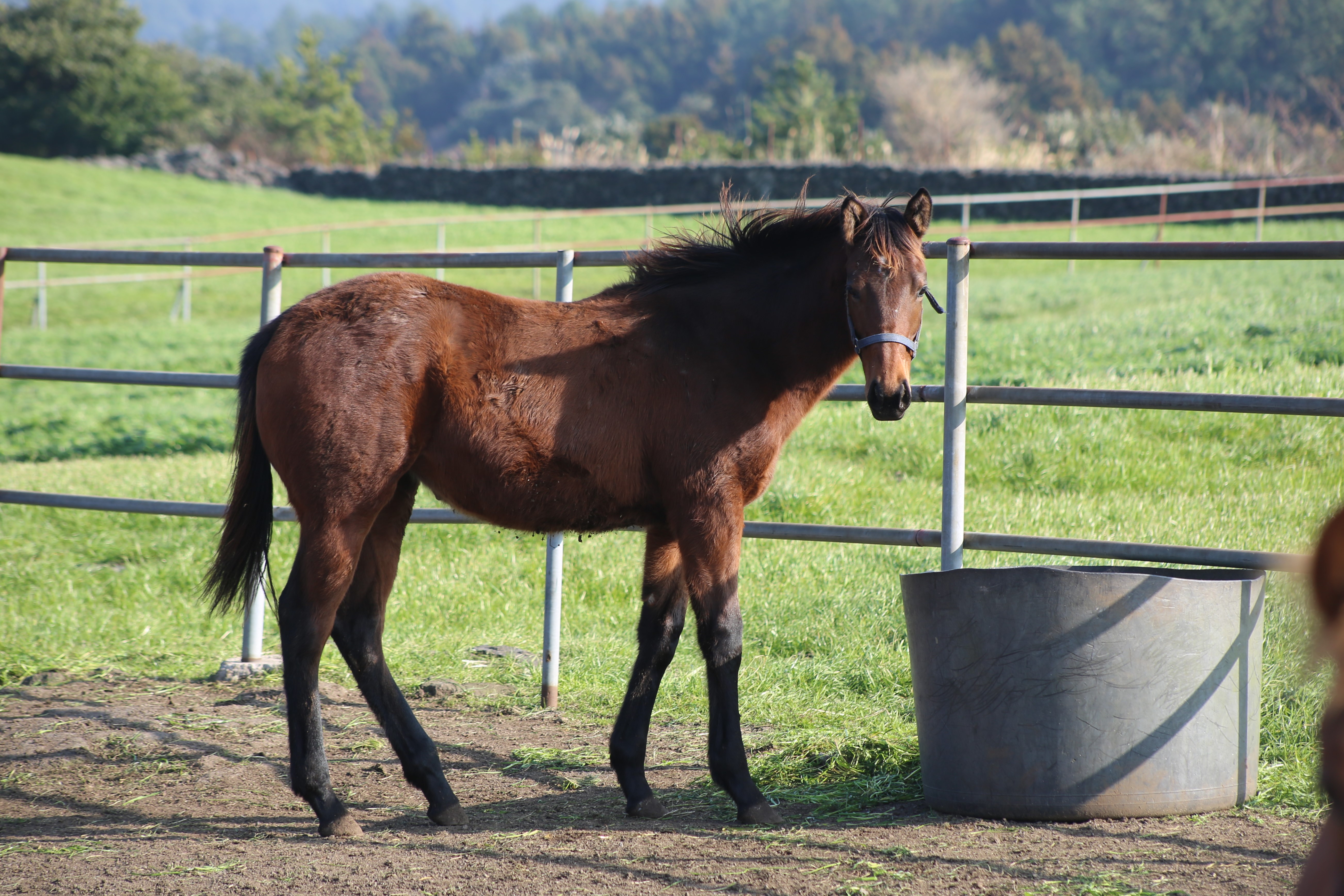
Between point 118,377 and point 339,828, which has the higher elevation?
point 118,377

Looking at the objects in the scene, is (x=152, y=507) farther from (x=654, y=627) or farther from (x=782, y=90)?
(x=782, y=90)

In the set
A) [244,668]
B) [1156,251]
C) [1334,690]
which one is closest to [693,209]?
[244,668]

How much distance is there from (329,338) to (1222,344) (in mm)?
7803

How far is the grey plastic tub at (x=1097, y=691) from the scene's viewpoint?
3203 millimetres

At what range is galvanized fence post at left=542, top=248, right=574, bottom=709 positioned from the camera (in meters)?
4.67

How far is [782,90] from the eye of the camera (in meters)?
48.4

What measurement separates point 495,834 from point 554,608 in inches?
56.1

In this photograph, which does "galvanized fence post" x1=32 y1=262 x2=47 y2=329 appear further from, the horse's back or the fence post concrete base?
the horse's back

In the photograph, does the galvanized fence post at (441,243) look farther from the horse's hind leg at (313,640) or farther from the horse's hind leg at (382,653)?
the horse's hind leg at (313,640)

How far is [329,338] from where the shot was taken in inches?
137

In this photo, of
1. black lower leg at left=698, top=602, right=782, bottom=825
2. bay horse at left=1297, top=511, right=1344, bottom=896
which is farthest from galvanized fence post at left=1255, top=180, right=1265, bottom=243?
bay horse at left=1297, top=511, right=1344, bottom=896

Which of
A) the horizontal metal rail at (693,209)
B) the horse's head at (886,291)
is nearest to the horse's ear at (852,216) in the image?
the horse's head at (886,291)

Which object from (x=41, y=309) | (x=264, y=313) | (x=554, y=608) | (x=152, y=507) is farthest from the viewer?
(x=41, y=309)

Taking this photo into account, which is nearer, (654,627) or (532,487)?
(532,487)
